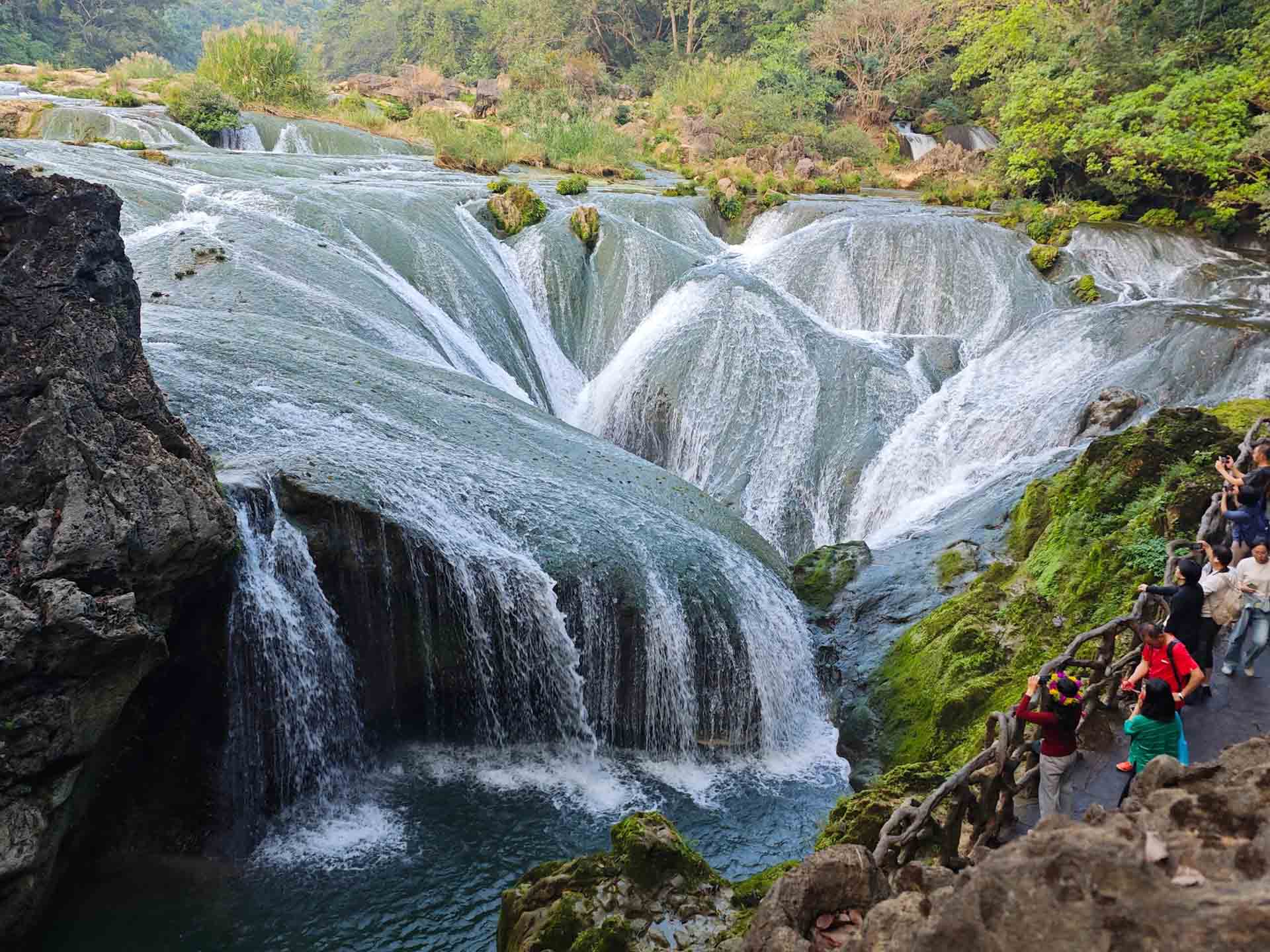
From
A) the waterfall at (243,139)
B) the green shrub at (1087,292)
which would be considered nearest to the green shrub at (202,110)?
the waterfall at (243,139)

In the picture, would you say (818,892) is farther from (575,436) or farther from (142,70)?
(142,70)

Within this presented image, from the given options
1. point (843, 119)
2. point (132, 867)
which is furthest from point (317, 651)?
point (843, 119)

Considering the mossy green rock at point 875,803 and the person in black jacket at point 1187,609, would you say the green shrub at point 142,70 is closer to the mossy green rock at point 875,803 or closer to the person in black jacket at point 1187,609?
the mossy green rock at point 875,803

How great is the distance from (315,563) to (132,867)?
9.28ft

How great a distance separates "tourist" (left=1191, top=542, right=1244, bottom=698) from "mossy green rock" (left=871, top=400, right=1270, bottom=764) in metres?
0.88

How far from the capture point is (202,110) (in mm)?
25438

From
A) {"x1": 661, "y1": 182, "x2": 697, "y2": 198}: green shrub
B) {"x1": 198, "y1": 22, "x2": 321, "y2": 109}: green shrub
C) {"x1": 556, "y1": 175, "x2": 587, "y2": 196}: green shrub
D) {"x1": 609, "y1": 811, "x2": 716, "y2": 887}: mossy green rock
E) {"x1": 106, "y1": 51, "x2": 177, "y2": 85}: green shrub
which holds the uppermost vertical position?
{"x1": 106, "y1": 51, "x2": 177, "y2": 85}: green shrub

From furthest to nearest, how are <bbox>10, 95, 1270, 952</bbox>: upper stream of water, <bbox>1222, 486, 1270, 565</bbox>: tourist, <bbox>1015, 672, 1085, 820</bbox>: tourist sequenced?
<bbox>10, 95, 1270, 952</bbox>: upper stream of water, <bbox>1222, 486, 1270, 565</bbox>: tourist, <bbox>1015, 672, 1085, 820</bbox>: tourist

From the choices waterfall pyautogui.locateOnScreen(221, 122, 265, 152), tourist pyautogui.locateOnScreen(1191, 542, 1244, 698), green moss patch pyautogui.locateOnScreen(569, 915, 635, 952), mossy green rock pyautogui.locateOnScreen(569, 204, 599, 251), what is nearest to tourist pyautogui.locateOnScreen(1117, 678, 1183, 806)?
tourist pyautogui.locateOnScreen(1191, 542, 1244, 698)

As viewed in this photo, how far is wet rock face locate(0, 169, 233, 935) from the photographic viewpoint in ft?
19.6

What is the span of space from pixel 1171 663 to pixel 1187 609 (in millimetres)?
698

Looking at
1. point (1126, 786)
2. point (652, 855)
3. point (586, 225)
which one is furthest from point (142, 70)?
point (1126, 786)

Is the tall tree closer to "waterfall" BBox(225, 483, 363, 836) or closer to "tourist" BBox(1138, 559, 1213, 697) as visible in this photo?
"tourist" BBox(1138, 559, 1213, 697)

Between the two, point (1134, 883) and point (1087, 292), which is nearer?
point (1134, 883)
